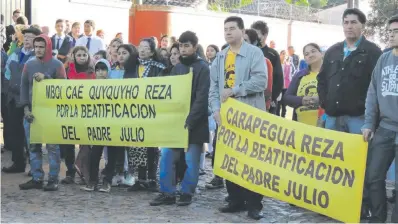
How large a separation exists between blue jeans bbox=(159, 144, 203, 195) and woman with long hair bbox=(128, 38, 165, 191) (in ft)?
2.97

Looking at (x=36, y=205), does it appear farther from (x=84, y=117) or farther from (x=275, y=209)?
(x=275, y=209)

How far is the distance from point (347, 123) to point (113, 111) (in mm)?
2871

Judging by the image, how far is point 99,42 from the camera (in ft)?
46.4

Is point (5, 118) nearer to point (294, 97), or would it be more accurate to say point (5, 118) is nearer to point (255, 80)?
point (294, 97)

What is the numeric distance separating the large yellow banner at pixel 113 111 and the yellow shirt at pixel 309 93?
1483 millimetres

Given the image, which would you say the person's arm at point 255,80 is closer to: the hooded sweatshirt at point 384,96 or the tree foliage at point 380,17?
the hooded sweatshirt at point 384,96

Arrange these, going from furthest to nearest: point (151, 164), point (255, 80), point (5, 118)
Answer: point (5, 118) < point (151, 164) < point (255, 80)

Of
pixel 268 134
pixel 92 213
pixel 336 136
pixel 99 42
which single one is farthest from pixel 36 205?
pixel 99 42

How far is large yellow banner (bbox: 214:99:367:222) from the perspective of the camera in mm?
6434

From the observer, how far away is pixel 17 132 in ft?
33.1

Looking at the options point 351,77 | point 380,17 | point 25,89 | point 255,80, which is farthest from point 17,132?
point 380,17

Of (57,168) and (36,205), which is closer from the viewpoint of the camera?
(36,205)

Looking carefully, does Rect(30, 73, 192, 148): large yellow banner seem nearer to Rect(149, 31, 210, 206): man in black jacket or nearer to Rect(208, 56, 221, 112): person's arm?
Rect(149, 31, 210, 206): man in black jacket

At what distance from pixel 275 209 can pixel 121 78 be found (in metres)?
2.59
